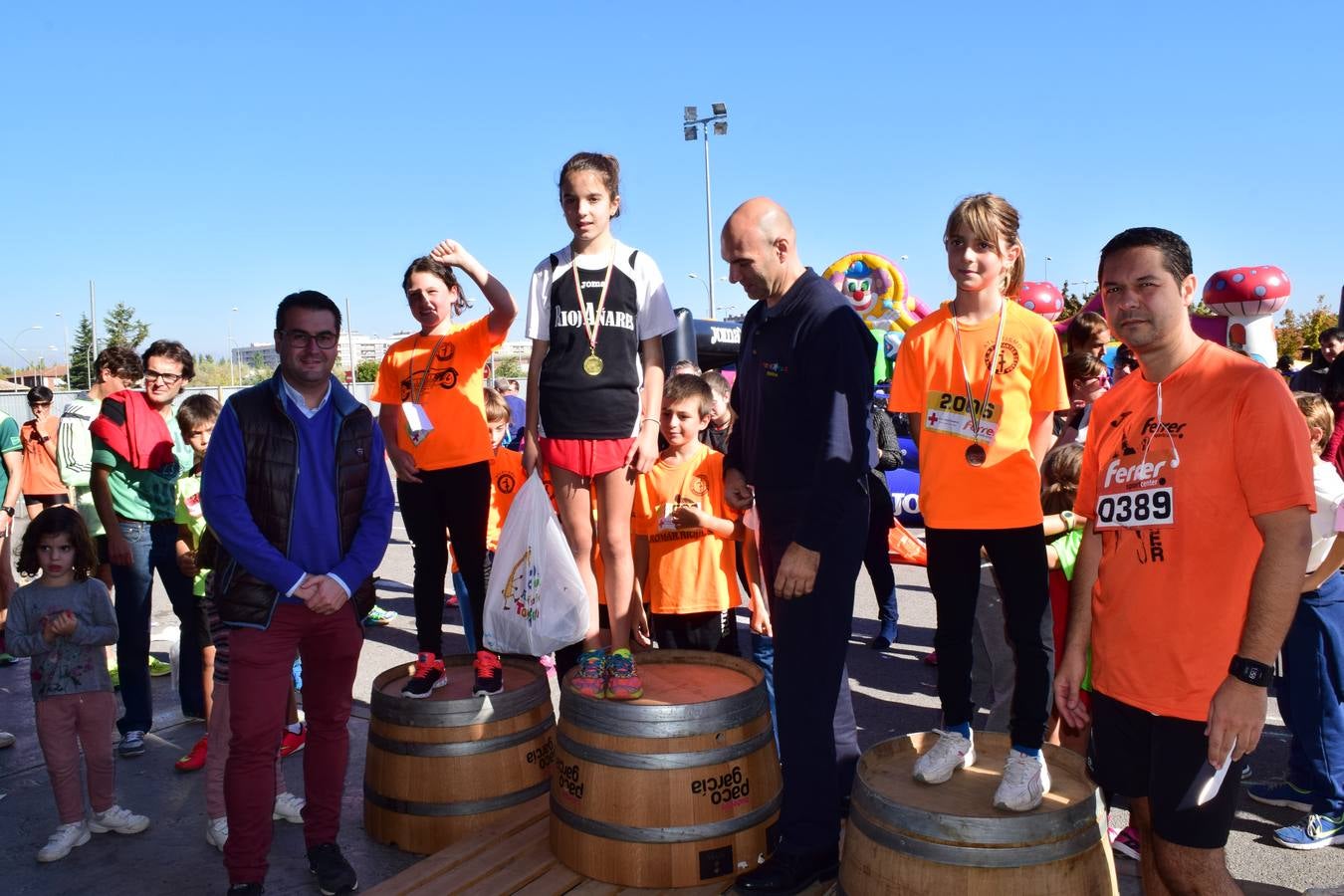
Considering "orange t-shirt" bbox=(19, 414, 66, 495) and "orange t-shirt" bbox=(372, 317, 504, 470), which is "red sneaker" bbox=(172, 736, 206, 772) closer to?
"orange t-shirt" bbox=(372, 317, 504, 470)

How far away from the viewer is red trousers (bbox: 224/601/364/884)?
3.32 meters

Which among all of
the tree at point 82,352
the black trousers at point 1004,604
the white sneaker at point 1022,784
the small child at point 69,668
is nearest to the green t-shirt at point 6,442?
the small child at point 69,668

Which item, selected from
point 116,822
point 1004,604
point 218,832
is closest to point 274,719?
point 218,832

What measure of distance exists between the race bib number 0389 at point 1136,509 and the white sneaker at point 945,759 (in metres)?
0.83

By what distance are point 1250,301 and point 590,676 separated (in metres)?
12.1

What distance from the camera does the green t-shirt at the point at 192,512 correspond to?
5027mm

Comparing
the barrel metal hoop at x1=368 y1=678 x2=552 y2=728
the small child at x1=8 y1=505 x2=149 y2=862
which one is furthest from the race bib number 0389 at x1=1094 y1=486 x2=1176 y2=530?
the small child at x1=8 y1=505 x2=149 y2=862

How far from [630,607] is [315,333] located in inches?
65.7

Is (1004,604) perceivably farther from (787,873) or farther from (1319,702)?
(1319,702)

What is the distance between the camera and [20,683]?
6137 millimetres

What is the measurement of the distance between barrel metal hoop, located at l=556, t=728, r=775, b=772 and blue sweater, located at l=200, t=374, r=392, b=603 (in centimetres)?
102

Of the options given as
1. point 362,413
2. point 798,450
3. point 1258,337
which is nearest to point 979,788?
point 798,450

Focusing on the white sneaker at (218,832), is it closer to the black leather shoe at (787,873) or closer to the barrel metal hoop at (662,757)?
the barrel metal hoop at (662,757)

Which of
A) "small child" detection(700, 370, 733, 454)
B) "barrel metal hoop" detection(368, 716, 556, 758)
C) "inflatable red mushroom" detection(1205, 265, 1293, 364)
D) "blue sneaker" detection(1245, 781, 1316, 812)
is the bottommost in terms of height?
"blue sneaker" detection(1245, 781, 1316, 812)
